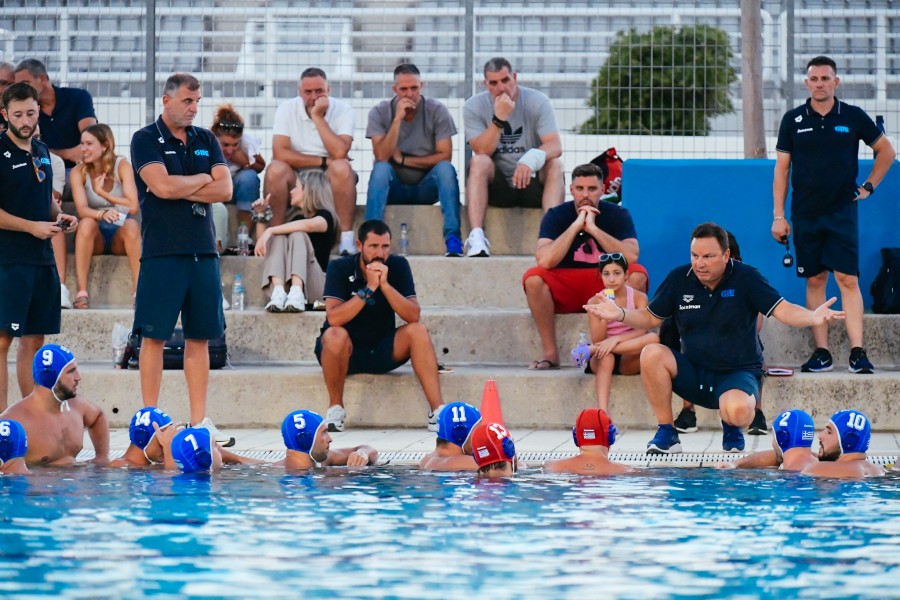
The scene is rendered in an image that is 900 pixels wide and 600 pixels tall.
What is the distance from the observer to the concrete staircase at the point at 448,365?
989 cm

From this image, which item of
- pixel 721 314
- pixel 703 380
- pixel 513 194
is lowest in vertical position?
pixel 703 380

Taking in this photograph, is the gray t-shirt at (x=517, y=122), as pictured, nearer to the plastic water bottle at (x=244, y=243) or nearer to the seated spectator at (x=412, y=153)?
the seated spectator at (x=412, y=153)

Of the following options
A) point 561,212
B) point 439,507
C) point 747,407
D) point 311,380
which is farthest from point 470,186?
point 439,507

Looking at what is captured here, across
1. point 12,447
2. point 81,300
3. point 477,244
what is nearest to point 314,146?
point 477,244

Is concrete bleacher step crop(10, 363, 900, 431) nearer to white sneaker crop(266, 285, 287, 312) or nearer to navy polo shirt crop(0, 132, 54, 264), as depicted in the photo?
white sneaker crop(266, 285, 287, 312)

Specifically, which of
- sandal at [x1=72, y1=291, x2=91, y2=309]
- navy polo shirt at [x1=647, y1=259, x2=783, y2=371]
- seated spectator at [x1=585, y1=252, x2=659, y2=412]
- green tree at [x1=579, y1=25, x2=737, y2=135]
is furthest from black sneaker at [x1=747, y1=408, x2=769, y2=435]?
sandal at [x1=72, y1=291, x2=91, y2=309]

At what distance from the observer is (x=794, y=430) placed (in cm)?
800

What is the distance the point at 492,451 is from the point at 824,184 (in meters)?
3.90

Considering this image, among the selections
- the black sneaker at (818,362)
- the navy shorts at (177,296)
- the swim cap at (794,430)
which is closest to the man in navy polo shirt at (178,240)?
the navy shorts at (177,296)

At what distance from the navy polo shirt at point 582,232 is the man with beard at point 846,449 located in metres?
2.97

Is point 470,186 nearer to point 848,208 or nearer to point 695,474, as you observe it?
point 848,208

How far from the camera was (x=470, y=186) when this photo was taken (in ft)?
39.4

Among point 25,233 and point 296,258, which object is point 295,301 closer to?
point 296,258

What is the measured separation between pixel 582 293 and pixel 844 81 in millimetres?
3442
